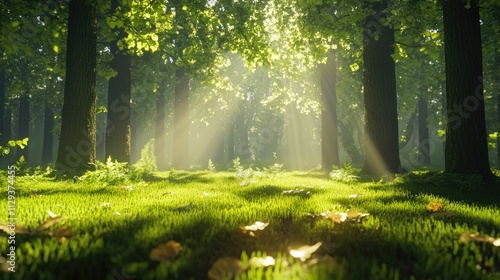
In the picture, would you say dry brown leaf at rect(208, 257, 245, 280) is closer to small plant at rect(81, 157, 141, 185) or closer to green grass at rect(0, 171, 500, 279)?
green grass at rect(0, 171, 500, 279)

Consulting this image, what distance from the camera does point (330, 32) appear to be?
33.3 ft

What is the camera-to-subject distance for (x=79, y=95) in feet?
24.0

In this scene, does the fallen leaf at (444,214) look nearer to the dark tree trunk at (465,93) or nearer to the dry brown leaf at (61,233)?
the dry brown leaf at (61,233)

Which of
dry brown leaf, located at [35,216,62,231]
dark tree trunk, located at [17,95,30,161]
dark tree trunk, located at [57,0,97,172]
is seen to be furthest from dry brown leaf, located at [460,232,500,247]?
dark tree trunk, located at [17,95,30,161]

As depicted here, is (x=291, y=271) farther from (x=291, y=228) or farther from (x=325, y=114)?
(x=325, y=114)

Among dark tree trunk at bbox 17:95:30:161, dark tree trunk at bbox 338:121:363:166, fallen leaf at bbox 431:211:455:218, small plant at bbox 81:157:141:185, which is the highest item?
dark tree trunk at bbox 17:95:30:161

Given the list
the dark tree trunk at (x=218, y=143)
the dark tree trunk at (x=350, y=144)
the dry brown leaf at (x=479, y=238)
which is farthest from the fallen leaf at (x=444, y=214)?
the dark tree trunk at (x=218, y=143)

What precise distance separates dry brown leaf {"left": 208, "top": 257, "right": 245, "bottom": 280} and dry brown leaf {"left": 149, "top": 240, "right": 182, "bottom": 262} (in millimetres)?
285

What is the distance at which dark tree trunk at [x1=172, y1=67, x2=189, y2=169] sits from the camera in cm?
2022

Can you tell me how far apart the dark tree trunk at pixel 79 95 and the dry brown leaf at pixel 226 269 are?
6.45 m

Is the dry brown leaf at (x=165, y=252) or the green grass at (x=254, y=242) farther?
the dry brown leaf at (x=165, y=252)

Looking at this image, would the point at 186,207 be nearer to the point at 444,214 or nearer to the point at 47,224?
the point at 47,224

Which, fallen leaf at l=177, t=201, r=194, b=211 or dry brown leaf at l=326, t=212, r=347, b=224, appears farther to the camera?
fallen leaf at l=177, t=201, r=194, b=211

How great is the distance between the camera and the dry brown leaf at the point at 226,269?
160 cm
